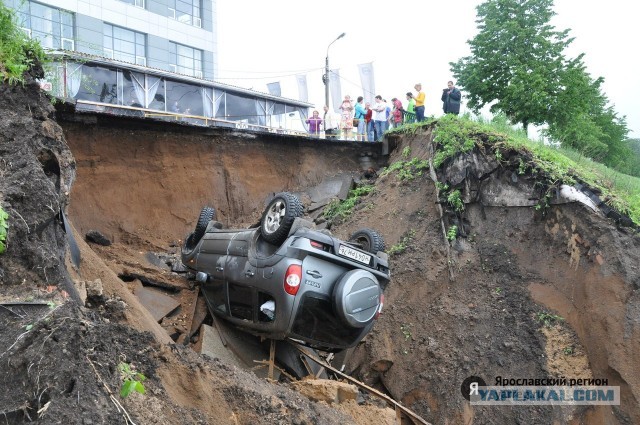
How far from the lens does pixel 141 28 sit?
27.6 meters

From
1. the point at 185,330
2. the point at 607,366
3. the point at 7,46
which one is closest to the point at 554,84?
the point at 607,366

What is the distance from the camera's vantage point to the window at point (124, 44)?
2627 cm

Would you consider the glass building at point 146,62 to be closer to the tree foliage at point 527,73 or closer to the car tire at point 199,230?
the car tire at point 199,230

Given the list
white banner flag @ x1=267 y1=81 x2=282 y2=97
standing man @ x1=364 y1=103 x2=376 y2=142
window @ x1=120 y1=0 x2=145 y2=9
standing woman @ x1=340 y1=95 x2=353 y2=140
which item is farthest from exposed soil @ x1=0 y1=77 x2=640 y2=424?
window @ x1=120 y1=0 x2=145 y2=9

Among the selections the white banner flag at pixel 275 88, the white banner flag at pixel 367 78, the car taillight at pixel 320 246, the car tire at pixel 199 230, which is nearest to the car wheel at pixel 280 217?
the car taillight at pixel 320 246

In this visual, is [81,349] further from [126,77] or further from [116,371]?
[126,77]

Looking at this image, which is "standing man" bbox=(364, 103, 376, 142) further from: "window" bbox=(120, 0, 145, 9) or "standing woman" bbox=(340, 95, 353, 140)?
"window" bbox=(120, 0, 145, 9)

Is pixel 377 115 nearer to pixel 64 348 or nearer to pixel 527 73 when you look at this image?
pixel 527 73

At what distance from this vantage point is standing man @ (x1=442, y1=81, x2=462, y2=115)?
1479 cm

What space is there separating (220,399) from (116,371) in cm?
114

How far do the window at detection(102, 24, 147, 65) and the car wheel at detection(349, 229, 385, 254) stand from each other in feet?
71.0

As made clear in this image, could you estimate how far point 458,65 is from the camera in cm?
1902

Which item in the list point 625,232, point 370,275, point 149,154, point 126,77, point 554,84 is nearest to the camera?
point 370,275

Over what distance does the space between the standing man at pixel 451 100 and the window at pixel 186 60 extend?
60.1 feet
